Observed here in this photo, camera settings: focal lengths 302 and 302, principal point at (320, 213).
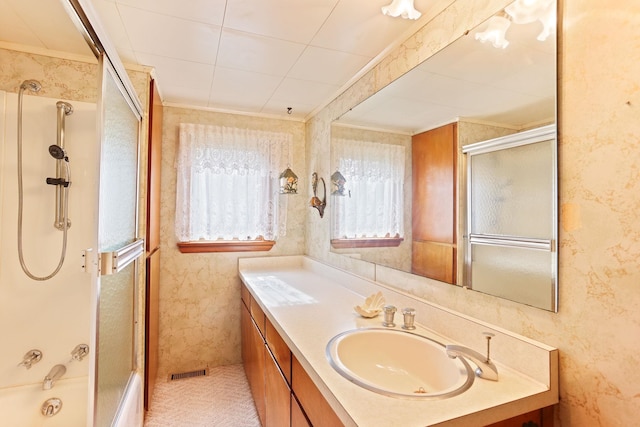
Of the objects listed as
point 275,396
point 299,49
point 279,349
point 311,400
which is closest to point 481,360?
point 311,400

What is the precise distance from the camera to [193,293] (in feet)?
8.27

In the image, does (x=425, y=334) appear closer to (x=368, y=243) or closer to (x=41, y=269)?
(x=368, y=243)

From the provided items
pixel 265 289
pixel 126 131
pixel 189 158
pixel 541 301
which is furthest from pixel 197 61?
pixel 541 301

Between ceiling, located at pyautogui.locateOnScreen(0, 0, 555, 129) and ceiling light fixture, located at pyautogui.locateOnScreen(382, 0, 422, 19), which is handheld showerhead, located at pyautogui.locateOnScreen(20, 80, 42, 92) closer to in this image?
ceiling, located at pyautogui.locateOnScreen(0, 0, 555, 129)

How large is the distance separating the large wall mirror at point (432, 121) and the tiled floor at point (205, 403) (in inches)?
49.6

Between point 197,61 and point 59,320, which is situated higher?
point 197,61

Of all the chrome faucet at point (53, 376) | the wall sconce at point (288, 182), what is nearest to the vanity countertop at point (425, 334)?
the wall sconce at point (288, 182)

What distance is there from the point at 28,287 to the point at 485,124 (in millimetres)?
2580

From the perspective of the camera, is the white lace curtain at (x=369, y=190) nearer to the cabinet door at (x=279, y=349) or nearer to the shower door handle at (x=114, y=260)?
the cabinet door at (x=279, y=349)

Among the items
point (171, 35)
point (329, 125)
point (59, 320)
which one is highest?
point (171, 35)

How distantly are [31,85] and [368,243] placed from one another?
2.17m

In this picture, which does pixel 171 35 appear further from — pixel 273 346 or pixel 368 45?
pixel 273 346

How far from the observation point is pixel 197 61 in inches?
70.9

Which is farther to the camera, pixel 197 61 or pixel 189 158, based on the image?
pixel 189 158
